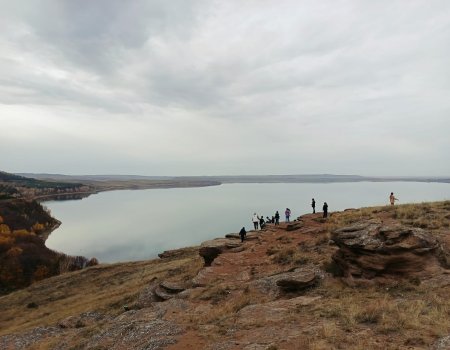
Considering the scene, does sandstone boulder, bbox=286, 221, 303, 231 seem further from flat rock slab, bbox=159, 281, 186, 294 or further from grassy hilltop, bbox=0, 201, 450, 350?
flat rock slab, bbox=159, 281, 186, 294

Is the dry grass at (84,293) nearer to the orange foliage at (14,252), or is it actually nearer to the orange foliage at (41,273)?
the orange foliage at (41,273)

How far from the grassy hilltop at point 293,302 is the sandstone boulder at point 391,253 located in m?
0.05

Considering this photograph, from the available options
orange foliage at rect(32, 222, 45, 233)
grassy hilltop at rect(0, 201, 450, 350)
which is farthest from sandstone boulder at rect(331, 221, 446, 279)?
orange foliage at rect(32, 222, 45, 233)

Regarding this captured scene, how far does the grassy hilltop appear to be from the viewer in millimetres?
13219

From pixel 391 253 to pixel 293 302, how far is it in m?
5.64

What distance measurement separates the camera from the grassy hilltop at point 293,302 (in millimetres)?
13219

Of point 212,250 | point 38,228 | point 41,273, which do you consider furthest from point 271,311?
point 38,228

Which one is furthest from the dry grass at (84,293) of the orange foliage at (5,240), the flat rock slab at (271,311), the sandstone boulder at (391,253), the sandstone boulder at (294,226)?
the orange foliage at (5,240)

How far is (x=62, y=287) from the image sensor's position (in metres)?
47.4

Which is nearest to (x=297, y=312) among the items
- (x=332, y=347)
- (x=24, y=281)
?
(x=332, y=347)

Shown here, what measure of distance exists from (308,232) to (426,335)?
67.7ft

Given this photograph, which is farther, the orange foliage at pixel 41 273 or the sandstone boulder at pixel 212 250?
the orange foliage at pixel 41 273

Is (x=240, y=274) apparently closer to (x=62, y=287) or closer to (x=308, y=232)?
(x=308, y=232)

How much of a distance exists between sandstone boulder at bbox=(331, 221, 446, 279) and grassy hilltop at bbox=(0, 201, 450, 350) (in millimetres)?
53
